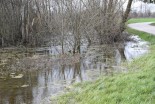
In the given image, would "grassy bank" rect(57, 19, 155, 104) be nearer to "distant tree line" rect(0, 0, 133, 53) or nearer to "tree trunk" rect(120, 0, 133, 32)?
"distant tree line" rect(0, 0, 133, 53)

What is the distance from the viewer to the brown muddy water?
8422 millimetres

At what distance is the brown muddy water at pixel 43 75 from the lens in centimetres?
842

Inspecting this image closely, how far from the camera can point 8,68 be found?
12.7 m

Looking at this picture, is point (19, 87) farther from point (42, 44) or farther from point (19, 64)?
point (42, 44)

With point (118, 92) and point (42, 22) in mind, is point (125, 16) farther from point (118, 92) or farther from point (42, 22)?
point (118, 92)

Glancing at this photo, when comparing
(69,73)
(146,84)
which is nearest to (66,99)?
(146,84)

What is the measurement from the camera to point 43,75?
36.6 ft

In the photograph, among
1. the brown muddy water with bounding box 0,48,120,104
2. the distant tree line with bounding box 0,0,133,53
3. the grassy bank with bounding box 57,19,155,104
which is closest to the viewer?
the grassy bank with bounding box 57,19,155,104

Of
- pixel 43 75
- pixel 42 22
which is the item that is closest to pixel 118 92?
pixel 43 75

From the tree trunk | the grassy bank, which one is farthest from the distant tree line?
the grassy bank

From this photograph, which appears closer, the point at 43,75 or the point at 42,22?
the point at 43,75

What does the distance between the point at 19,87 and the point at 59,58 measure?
523 centimetres

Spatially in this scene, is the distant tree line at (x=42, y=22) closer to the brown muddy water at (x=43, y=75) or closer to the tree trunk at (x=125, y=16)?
the tree trunk at (x=125, y=16)

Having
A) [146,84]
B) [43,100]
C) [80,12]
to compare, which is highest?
[80,12]
